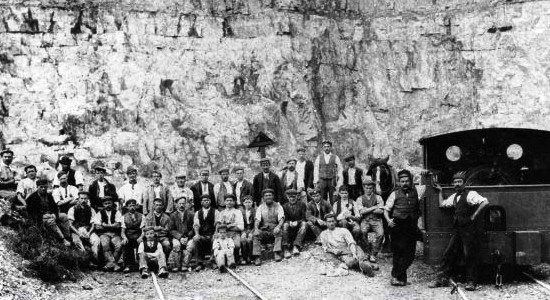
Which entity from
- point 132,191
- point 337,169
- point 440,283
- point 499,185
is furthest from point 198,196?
point 499,185

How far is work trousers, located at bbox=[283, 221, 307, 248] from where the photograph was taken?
13555 millimetres

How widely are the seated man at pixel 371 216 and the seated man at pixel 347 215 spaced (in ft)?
0.28

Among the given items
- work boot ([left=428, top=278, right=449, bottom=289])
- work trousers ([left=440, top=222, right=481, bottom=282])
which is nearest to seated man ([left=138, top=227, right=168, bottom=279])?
work boot ([left=428, top=278, right=449, bottom=289])

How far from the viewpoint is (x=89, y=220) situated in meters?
13.1

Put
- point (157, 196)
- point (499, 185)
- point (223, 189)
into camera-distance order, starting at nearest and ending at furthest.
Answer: point (499, 185) → point (157, 196) → point (223, 189)

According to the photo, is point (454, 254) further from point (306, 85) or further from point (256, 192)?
point (306, 85)

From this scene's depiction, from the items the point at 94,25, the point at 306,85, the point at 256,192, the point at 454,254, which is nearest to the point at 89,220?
the point at 256,192

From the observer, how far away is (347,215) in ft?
43.6

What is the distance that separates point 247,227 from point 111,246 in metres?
2.67

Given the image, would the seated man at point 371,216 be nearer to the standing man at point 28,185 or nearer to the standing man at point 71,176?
the standing man at point 71,176

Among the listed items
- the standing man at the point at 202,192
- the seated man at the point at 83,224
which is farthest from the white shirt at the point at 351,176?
the seated man at the point at 83,224

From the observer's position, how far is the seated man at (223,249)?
12773 mm

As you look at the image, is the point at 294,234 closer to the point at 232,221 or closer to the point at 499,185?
the point at 232,221

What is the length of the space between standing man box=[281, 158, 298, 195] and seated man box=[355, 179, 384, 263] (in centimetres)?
195
